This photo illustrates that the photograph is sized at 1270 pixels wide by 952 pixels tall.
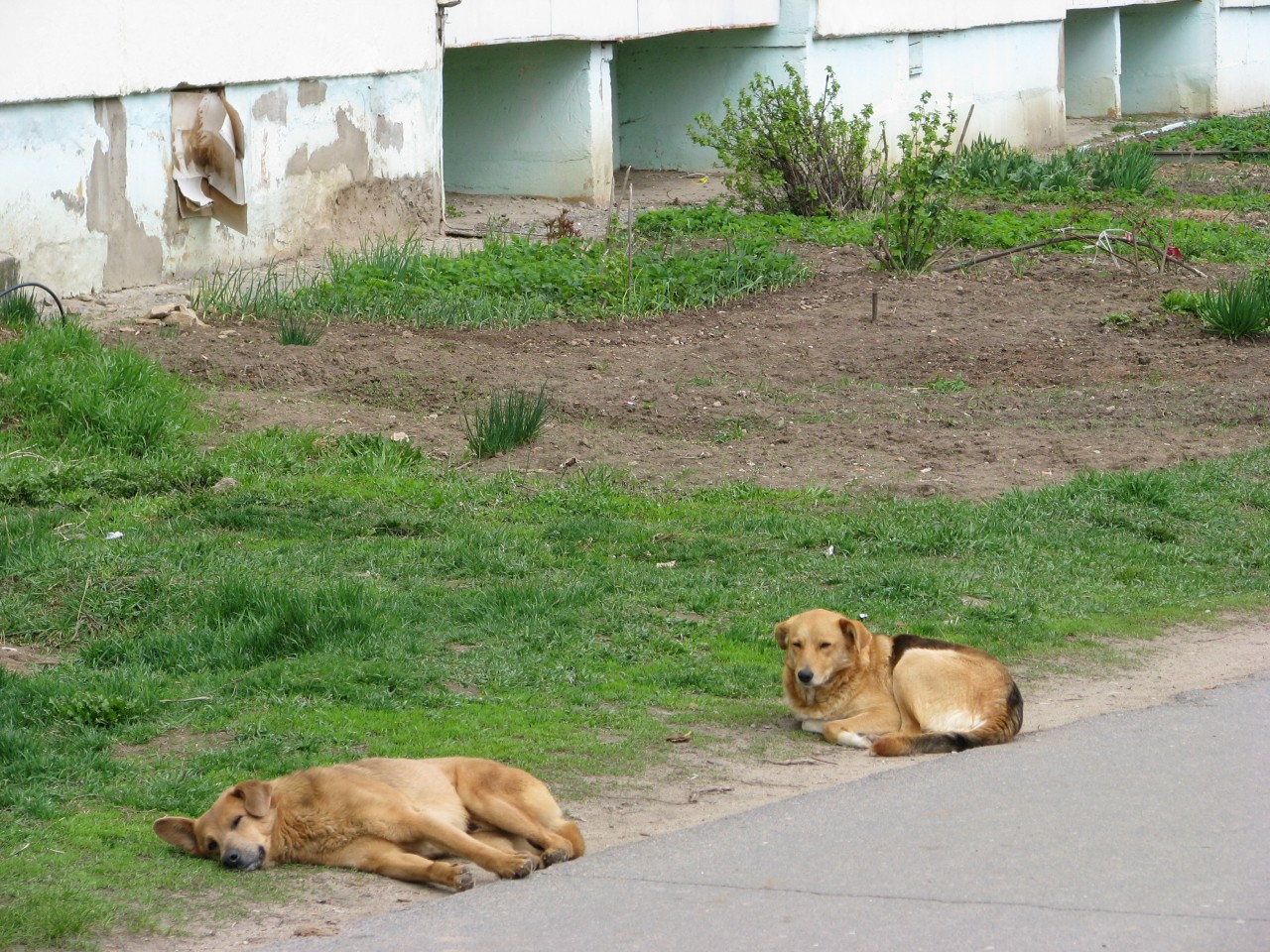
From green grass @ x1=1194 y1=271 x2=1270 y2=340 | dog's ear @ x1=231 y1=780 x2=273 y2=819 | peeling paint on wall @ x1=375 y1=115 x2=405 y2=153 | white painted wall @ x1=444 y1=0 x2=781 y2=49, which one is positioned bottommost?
dog's ear @ x1=231 y1=780 x2=273 y2=819

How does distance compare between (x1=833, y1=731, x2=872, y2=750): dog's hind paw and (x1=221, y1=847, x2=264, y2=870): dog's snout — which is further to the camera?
(x1=833, y1=731, x2=872, y2=750): dog's hind paw

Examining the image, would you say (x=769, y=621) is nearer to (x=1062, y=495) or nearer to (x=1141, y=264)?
(x=1062, y=495)

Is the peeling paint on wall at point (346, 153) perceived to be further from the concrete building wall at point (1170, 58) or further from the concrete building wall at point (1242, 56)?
the concrete building wall at point (1242, 56)

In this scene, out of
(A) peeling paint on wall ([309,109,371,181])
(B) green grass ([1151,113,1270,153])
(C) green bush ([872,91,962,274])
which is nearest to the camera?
(C) green bush ([872,91,962,274])

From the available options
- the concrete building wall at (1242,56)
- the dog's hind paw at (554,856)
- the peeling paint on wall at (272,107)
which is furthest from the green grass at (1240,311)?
the concrete building wall at (1242,56)

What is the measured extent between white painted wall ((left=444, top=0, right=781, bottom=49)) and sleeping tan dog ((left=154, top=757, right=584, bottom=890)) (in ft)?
46.2

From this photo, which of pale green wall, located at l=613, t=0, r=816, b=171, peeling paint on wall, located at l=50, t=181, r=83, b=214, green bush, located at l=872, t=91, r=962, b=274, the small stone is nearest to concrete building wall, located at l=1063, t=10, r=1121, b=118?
pale green wall, located at l=613, t=0, r=816, b=171

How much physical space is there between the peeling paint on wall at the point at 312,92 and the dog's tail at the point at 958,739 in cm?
Result: 1181

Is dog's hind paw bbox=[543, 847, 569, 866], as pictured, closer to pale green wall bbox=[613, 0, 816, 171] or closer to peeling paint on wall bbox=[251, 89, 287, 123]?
peeling paint on wall bbox=[251, 89, 287, 123]

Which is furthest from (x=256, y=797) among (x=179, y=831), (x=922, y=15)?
(x=922, y=15)

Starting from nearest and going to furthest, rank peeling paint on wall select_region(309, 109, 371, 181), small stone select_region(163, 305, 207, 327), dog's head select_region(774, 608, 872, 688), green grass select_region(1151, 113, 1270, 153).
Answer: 1. dog's head select_region(774, 608, 872, 688)
2. small stone select_region(163, 305, 207, 327)
3. peeling paint on wall select_region(309, 109, 371, 181)
4. green grass select_region(1151, 113, 1270, 153)

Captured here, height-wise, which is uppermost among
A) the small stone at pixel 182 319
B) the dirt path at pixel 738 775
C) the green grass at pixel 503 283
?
the green grass at pixel 503 283

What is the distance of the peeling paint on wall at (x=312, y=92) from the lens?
52.6ft

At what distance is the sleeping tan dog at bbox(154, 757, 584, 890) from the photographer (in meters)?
4.85
